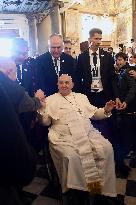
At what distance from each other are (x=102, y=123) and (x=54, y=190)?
1252 millimetres

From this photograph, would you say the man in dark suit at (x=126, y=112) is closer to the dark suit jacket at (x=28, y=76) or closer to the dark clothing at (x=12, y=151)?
the dark suit jacket at (x=28, y=76)

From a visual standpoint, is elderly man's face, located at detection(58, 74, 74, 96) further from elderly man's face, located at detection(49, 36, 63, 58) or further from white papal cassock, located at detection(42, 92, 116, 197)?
elderly man's face, located at detection(49, 36, 63, 58)

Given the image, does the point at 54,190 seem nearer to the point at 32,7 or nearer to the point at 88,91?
the point at 88,91

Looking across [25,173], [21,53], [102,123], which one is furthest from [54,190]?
[25,173]

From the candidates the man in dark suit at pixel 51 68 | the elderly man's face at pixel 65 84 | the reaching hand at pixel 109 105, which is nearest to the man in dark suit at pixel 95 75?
the man in dark suit at pixel 51 68

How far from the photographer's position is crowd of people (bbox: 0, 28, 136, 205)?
8.88ft

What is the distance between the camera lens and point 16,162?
3.01ft

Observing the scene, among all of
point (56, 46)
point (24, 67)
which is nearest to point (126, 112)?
point (56, 46)

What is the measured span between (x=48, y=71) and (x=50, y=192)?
160 centimetres

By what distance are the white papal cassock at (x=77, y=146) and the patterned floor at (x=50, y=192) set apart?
0.32m

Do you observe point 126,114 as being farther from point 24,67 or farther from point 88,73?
point 24,67

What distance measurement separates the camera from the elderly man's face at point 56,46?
11.8 ft

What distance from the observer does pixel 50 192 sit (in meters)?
3.21

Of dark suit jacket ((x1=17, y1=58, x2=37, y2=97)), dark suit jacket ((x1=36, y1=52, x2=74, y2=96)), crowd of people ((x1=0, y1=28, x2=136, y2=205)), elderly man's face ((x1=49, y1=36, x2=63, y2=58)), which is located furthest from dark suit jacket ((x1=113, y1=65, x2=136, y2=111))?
dark suit jacket ((x1=17, y1=58, x2=37, y2=97))
